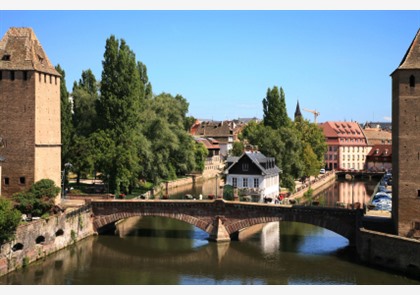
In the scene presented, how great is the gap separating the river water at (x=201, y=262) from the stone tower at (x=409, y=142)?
4.13m

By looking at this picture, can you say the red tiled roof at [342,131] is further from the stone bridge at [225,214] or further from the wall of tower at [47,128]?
the wall of tower at [47,128]

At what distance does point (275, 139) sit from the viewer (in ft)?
265

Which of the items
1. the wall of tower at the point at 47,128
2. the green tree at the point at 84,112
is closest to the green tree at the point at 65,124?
the green tree at the point at 84,112

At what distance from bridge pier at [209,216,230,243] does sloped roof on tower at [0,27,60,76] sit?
61.8 feet

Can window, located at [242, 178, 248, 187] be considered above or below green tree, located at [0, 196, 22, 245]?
above

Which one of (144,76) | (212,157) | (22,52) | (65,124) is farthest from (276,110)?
(22,52)

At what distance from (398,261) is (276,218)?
37.8ft

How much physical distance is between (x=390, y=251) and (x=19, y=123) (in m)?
30.4

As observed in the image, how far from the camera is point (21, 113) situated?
5044 centimetres

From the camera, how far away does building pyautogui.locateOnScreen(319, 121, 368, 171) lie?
136 metres

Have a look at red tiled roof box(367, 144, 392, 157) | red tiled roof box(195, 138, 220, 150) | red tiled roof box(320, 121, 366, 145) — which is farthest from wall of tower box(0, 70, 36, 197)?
red tiled roof box(320, 121, 366, 145)

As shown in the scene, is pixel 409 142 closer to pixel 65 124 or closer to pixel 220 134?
pixel 65 124

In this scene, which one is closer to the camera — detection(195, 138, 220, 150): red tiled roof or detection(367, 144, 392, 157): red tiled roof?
detection(195, 138, 220, 150): red tiled roof

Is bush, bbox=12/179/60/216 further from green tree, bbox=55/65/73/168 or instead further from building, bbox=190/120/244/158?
building, bbox=190/120/244/158
